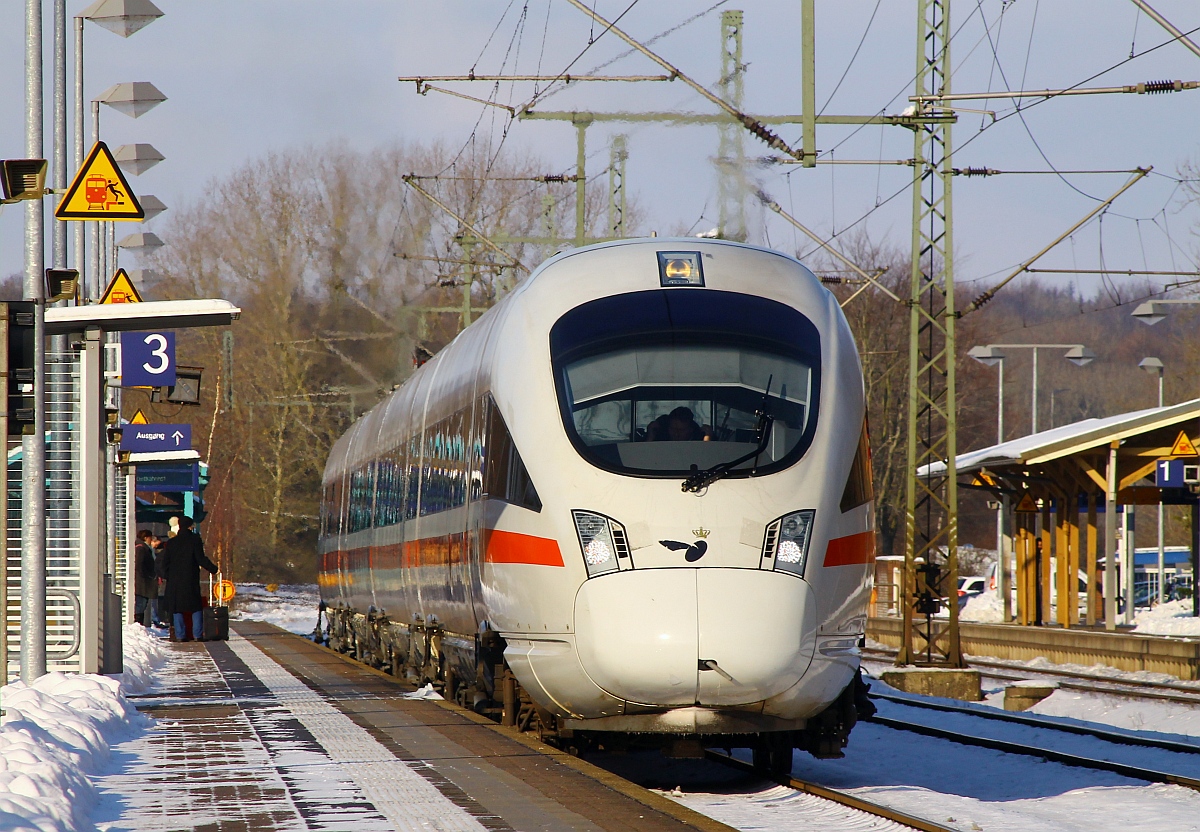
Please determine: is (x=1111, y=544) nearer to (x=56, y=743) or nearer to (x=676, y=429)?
(x=676, y=429)

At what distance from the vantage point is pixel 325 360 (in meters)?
54.5

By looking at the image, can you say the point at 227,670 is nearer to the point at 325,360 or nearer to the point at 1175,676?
the point at 1175,676

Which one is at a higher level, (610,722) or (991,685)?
(610,722)

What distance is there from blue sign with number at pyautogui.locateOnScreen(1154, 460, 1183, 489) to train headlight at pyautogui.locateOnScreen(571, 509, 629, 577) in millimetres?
24228

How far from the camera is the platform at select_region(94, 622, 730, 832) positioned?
26.1 ft

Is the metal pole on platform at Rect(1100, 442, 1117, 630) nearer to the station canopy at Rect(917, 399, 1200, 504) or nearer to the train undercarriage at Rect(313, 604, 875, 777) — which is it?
the station canopy at Rect(917, 399, 1200, 504)

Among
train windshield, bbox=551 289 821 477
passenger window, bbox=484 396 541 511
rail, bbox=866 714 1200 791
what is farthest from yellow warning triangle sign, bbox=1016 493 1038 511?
train windshield, bbox=551 289 821 477

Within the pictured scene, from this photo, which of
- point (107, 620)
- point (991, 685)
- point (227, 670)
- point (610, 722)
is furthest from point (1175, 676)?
point (610, 722)

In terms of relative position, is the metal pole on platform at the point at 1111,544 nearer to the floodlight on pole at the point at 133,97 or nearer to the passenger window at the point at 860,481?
the floodlight on pole at the point at 133,97

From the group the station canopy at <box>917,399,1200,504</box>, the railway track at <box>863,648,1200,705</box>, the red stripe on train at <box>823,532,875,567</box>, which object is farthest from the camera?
the station canopy at <box>917,399,1200,504</box>

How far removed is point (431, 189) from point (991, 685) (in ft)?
111

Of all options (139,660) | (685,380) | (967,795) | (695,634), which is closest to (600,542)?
(695,634)

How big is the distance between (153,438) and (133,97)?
18.9 feet

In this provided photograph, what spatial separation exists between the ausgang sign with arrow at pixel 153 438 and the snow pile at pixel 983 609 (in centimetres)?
2259
